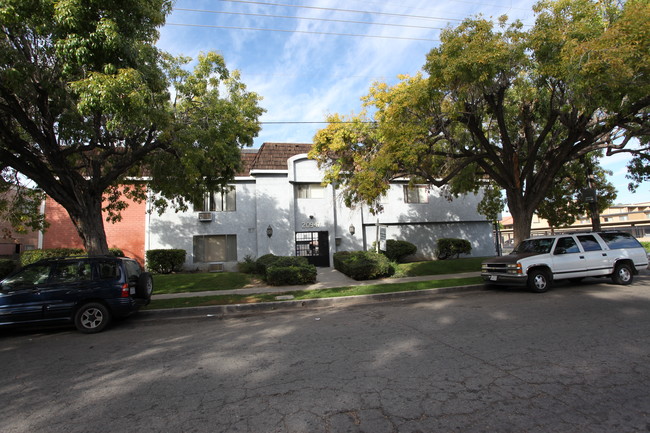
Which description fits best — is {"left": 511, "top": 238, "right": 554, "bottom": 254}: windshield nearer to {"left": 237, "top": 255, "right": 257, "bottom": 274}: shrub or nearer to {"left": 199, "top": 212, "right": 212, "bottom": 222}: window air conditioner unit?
{"left": 237, "top": 255, "right": 257, "bottom": 274}: shrub

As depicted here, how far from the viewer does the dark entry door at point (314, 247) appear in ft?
66.0

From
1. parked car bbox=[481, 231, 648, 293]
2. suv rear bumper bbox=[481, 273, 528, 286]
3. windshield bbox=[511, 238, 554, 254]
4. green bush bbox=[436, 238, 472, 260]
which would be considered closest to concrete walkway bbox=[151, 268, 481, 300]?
suv rear bumper bbox=[481, 273, 528, 286]

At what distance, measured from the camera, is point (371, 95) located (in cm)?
1427

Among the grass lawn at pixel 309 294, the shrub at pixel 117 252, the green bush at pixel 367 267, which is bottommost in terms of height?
the grass lawn at pixel 309 294

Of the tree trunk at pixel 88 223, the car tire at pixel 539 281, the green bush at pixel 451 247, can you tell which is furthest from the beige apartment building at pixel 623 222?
the tree trunk at pixel 88 223

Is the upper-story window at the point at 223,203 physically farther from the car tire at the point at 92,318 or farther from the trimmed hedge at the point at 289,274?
the car tire at the point at 92,318

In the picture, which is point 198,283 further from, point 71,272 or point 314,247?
point 314,247

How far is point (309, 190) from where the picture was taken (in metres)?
20.5

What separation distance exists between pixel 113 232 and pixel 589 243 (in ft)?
69.7

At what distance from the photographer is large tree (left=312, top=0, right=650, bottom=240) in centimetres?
940

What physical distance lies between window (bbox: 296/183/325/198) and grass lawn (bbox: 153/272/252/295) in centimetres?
633

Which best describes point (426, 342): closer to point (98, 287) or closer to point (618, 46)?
point (98, 287)

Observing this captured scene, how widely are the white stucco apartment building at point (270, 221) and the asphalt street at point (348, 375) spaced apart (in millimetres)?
11689

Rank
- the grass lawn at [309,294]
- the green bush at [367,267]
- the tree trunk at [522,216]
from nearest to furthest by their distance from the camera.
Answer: the grass lawn at [309,294] < the tree trunk at [522,216] < the green bush at [367,267]
